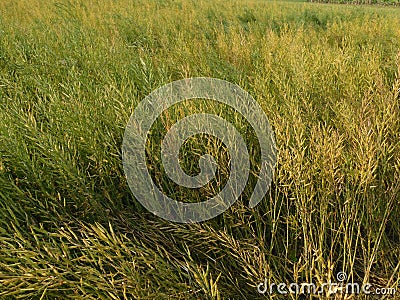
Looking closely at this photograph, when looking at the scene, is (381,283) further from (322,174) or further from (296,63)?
(296,63)

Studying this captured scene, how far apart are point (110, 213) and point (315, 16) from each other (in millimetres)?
8270

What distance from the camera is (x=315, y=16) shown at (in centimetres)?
791

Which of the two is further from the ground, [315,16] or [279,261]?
[315,16]

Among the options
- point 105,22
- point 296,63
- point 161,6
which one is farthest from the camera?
point 161,6

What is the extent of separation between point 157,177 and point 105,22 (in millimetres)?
4168

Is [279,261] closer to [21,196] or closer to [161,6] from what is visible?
[21,196]

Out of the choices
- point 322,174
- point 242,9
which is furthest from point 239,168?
point 242,9

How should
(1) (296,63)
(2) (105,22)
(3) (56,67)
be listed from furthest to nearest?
(2) (105,22) < (3) (56,67) < (1) (296,63)

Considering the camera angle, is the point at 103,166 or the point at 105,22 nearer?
the point at 103,166

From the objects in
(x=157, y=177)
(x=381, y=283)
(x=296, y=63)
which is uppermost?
(x=296, y=63)

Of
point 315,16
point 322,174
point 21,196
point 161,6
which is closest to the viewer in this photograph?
point 322,174

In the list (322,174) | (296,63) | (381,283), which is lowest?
(381,283)

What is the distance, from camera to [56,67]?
2.35 metres

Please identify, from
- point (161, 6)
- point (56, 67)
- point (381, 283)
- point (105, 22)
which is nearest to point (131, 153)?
point (381, 283)
